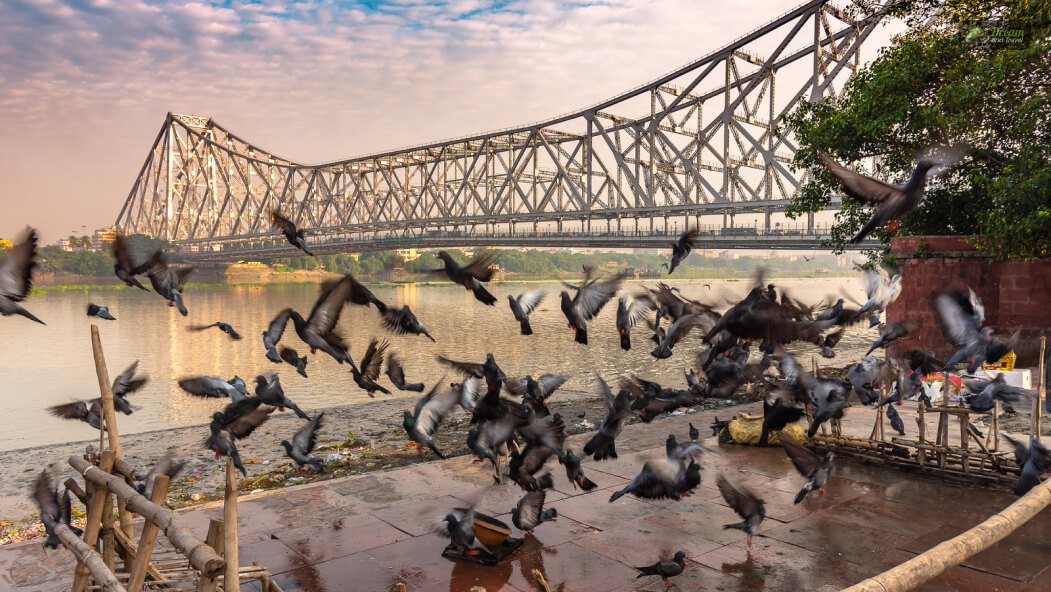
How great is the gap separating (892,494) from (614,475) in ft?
9.25

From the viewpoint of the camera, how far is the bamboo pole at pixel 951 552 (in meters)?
2.70

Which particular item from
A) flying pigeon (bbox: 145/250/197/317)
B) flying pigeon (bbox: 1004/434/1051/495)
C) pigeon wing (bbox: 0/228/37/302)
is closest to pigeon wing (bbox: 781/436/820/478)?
flying pigeon (bbox: 1004/434/1051/495)

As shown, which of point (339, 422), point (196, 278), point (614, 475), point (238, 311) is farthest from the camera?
point (196, 278)

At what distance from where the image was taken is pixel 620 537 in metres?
5.90

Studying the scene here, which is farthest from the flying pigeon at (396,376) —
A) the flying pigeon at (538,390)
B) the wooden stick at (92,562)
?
the wooden stick at (92,562)

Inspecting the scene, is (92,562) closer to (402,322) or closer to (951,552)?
(402,322)

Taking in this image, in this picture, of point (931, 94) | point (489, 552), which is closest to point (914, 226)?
point (931, 94)

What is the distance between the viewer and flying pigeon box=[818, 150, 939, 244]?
4.47 m

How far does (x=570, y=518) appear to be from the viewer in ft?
20.9

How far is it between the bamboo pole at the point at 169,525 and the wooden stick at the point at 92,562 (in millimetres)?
170

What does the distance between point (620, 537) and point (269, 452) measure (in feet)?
23.8

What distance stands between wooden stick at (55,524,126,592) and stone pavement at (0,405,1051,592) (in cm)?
150

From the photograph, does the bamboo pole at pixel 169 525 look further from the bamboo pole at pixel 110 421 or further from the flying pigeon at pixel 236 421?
the flying pigeon at pixel 236 421

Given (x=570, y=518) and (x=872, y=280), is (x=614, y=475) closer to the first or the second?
(x=570, y=518)
